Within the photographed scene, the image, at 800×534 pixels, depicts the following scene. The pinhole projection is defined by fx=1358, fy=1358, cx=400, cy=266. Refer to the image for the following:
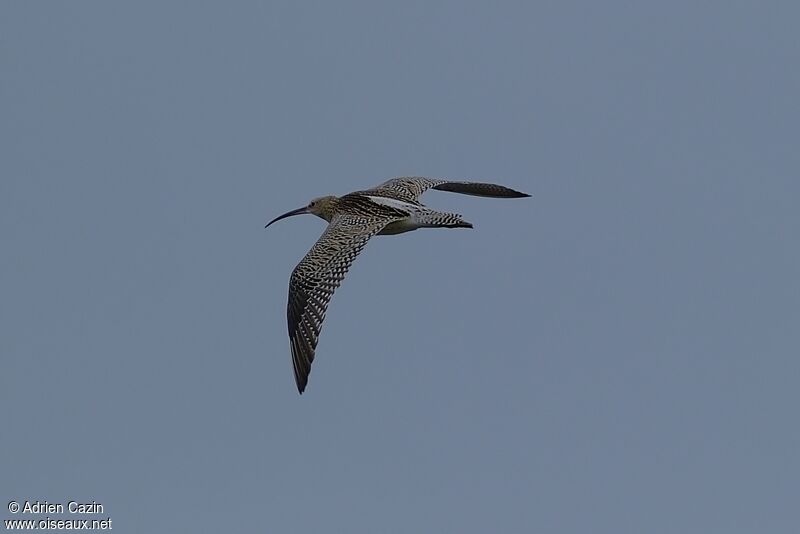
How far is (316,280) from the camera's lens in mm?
23922

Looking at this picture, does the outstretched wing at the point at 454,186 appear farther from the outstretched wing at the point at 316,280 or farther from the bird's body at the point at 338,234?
the outstretched wing at the point at 316,280

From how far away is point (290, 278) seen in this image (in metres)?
24.2

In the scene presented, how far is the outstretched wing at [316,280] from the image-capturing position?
2294cm

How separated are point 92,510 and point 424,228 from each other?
340 inches

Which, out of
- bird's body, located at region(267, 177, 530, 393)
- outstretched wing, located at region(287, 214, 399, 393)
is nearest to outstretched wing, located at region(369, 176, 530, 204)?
bird's body, located at region(267, 177, 530, 393)

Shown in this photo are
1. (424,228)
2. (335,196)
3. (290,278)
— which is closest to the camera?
(290,278)

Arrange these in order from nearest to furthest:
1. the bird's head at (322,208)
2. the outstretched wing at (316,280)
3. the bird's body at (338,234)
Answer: the outstretched wing at (316,280) → the bird's body at (338,234) → the bird's head at (322,208)

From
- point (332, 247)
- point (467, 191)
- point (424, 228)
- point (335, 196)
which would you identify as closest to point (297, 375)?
point (332, 247)

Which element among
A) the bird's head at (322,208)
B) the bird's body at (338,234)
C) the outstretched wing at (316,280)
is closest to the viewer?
the outstretched wing at (316,280)

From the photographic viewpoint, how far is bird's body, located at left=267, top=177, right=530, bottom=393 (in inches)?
915

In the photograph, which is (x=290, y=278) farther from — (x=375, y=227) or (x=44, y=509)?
(x=44, y=509)

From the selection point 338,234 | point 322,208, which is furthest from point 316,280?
point 322,208

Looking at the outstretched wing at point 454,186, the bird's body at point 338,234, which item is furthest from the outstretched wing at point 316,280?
the outstretched wing at point 454,186

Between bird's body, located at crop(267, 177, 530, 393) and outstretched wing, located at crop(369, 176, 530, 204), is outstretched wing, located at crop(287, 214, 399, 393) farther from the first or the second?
outstretched wing, located at crop(369, 176, 530, 204)
